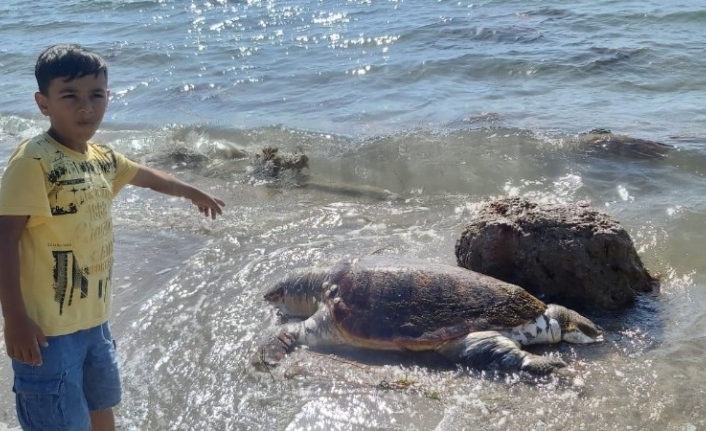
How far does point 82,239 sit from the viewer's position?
2514 millimetres

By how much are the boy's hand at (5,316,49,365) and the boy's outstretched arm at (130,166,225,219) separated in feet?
2.75

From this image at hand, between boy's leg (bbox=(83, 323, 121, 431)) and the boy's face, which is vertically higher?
the boy's face

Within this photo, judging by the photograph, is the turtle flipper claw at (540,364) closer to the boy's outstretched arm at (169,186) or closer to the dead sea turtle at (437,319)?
the dead sea turtle at (437,319)

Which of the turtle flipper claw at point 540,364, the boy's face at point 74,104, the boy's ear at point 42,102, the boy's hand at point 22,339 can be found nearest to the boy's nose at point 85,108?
the boy's face at point 74,104

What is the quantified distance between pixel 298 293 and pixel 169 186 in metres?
1.59

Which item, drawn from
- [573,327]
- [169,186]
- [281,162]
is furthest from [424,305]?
[281,162]

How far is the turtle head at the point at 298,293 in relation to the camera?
4438 millimetres

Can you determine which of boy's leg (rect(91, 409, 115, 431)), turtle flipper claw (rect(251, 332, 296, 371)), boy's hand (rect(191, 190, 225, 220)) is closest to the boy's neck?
boy's hand (rect(191, 190, 225, 220))

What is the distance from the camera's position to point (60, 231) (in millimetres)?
2441

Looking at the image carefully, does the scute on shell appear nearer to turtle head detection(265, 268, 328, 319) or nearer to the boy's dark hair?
turtle head detection(265, 268, 328, 319)

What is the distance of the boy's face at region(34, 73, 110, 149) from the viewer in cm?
244

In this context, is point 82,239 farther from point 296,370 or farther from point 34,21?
point 34,21

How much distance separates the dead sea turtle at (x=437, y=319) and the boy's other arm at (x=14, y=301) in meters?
1.62

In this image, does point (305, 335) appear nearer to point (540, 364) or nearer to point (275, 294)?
point (275, 294)
